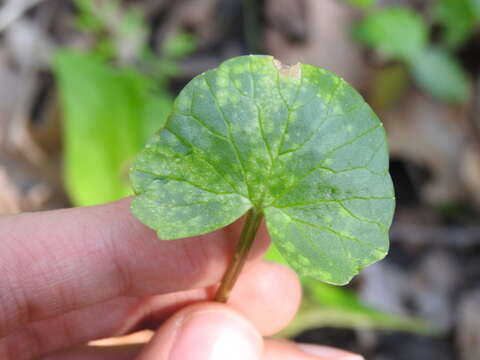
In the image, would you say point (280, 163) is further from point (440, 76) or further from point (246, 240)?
point (440, 76)

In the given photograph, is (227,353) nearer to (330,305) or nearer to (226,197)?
(226,197)

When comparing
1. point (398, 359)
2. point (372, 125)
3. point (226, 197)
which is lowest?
point (398, 359)

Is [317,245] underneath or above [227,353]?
above

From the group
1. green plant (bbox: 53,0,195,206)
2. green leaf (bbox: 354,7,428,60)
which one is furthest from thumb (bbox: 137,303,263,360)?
green leaf (bbox: 354,7,428,60)

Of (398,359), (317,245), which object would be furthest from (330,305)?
(317,245)

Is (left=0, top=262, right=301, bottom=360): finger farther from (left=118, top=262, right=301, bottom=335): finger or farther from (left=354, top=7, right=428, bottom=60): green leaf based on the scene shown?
(left=354, top=7, right=428, bottom=60): green leaf

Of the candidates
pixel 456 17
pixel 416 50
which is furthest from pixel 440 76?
pixel 456 17
